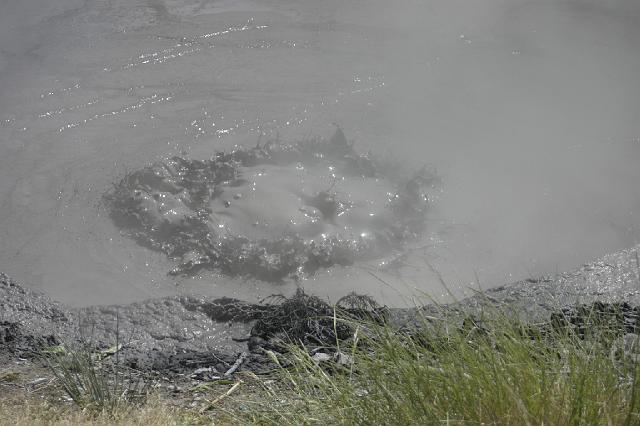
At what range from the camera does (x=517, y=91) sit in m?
9.59

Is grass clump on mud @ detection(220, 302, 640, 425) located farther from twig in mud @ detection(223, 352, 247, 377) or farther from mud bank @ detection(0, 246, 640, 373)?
mud bank @ detection(0, 246, 640, 373)

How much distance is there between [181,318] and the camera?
577cm

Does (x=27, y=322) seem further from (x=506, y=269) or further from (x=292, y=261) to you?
(x=506, y=269)

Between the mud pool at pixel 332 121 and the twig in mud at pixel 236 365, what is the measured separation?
132cm

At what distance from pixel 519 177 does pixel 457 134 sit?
1.00 m

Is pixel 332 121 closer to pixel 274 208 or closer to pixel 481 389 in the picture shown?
pixel 274 208

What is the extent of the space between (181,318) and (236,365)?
4.39 ft

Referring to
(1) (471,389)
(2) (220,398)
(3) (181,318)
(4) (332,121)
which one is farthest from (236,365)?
(4) (332,121)

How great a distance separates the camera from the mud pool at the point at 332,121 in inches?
270

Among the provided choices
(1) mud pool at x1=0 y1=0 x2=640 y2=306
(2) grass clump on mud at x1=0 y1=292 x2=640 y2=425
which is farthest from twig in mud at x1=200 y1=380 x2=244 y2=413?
(1) mud pool at x1=0 y1=0 x2=640 y2=306

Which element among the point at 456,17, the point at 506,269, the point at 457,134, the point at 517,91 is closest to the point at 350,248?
the point at 506,269

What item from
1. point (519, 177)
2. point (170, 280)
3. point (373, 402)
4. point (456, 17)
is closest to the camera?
point (373, 402)

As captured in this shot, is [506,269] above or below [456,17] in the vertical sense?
below

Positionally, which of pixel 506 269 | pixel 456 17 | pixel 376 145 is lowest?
pixel 506 269
